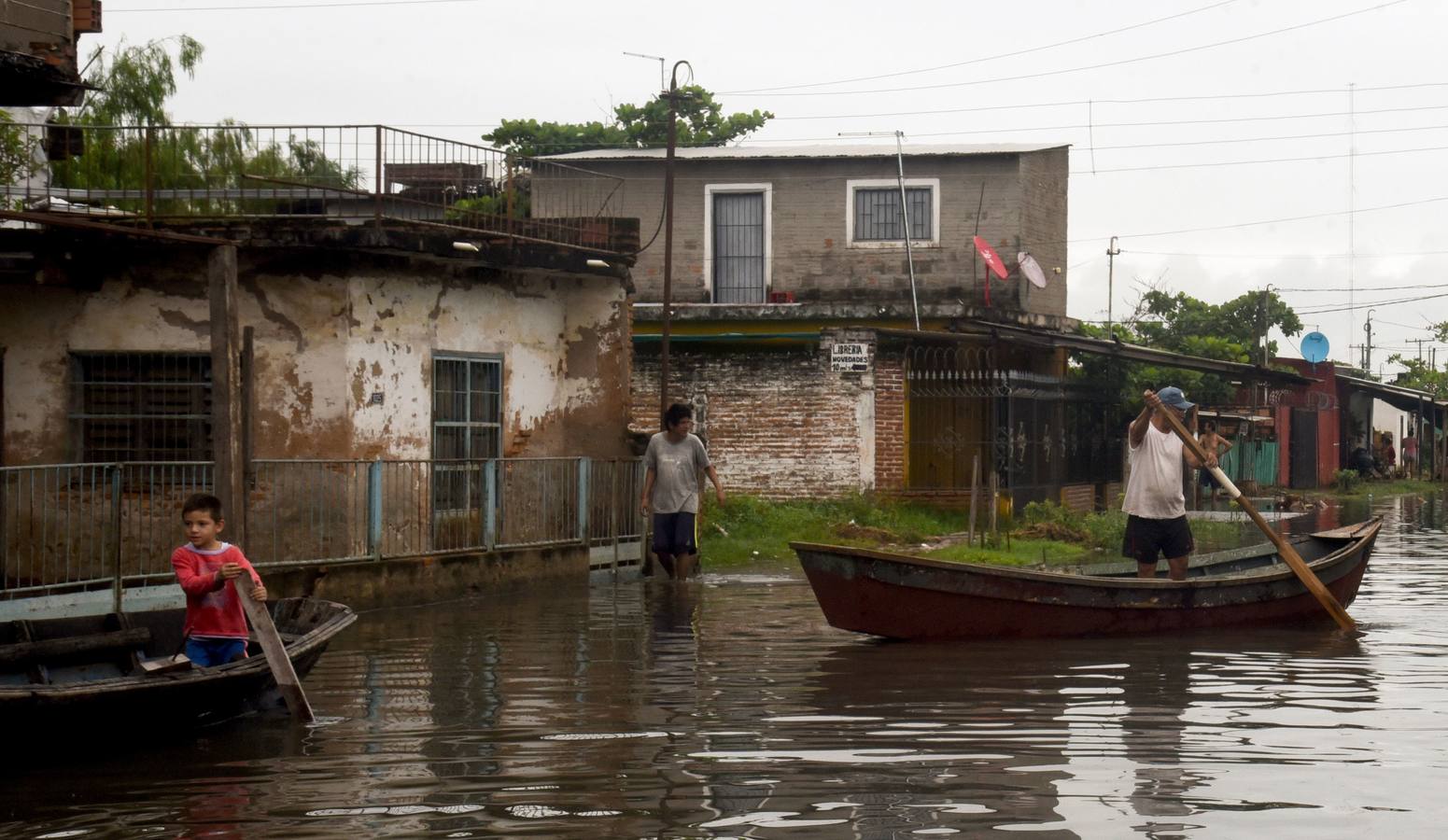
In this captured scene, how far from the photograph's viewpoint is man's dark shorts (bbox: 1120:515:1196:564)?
550 inches

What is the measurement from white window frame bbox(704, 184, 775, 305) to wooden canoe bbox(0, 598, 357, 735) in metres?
19.9

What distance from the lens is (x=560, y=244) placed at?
18094 millimetres

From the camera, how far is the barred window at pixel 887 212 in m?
30.0

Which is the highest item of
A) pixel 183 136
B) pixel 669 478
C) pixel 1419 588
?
pixel 183 136

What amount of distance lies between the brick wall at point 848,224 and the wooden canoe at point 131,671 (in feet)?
65.2

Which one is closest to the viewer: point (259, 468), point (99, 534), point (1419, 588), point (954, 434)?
point (99, 534)

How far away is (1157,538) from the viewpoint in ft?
46.0

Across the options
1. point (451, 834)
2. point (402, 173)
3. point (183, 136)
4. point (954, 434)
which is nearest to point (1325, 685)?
point (451, 834)

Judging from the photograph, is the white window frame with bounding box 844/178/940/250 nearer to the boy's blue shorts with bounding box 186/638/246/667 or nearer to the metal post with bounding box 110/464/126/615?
the metal post with bounding box 110/464/126/615

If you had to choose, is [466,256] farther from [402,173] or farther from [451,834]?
[451,834]

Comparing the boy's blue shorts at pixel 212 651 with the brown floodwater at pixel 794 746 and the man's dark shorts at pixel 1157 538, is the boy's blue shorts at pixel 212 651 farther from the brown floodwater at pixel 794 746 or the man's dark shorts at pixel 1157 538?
the man's dark shorts at pixel 1157 538

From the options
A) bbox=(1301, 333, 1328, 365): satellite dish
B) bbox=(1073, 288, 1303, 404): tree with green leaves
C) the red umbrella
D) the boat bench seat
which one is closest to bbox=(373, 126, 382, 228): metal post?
the boat bench seat

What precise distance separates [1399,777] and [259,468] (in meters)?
10.4

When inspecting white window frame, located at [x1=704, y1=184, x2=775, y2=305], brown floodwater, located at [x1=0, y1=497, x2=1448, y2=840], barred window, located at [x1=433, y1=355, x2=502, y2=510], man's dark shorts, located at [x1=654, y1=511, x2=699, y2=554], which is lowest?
brown floodwater, located at [x1=0, y1=497, x2=1448, y2=840]
